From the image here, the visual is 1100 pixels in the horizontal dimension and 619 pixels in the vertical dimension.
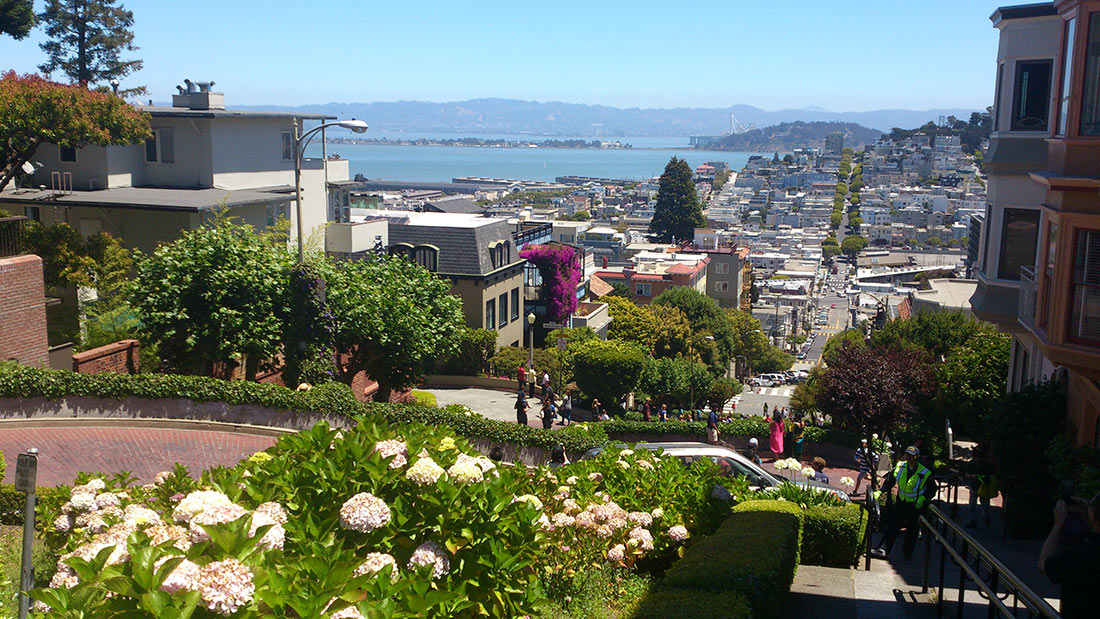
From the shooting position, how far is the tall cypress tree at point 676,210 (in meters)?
148

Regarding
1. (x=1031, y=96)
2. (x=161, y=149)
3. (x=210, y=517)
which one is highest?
(x=1031, y=96)

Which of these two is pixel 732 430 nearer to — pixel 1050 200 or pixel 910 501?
pixel 1050 200

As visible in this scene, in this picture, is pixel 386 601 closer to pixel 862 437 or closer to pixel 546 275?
pixel 862 437

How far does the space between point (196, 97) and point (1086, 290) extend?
3352 cm

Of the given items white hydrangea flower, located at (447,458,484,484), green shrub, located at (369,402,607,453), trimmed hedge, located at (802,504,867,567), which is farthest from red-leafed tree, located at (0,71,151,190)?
white hydrangea flower, located at (447,458,484,484)

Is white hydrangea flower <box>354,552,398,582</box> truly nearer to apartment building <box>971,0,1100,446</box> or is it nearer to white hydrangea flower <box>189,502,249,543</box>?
white hydrangea flower <box>189,502,249,543</box>

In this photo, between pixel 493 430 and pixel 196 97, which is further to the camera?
pixel 196 97

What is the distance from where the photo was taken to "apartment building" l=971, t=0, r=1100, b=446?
12727 millimetres

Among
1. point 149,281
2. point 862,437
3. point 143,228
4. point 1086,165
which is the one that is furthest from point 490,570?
point 143,228

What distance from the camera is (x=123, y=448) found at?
17328 mm

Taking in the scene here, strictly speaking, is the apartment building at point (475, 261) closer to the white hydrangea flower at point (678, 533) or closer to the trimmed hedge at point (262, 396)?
the trimmed hedge at point (262, 396)

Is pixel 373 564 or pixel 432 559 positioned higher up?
pixel 373 564

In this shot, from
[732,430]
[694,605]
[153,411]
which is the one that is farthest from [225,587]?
[732,430]

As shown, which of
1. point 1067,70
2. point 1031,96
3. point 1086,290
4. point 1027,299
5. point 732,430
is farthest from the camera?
point 732,430
